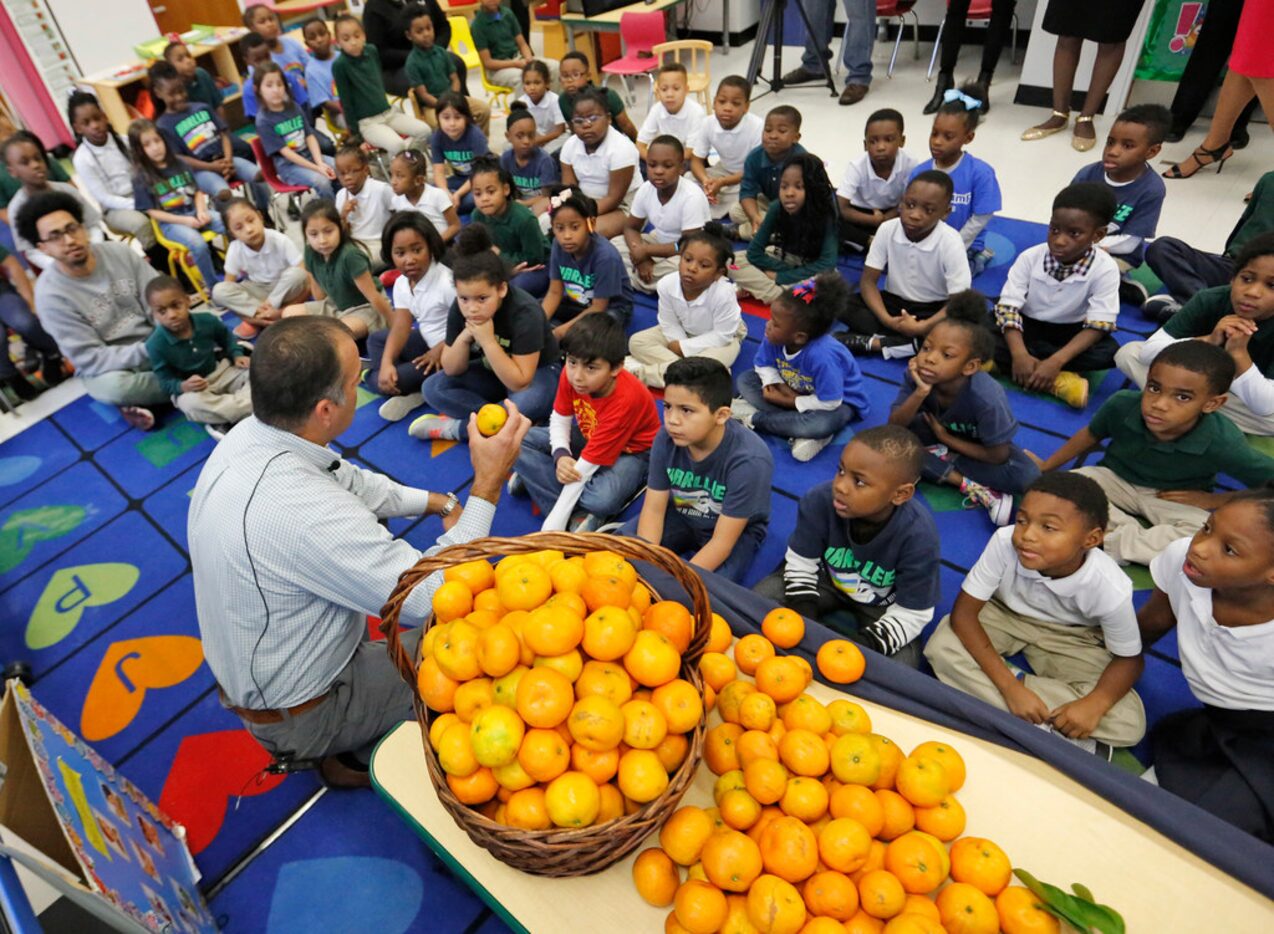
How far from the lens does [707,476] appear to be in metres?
2.56

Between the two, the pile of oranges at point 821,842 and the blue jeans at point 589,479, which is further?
the blue jeans at point 589,479

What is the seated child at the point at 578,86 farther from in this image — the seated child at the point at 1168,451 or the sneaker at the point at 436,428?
the seated child at the point at 1168,451

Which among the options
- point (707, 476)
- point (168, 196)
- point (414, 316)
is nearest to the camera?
point (707, 476)

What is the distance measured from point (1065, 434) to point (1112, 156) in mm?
1667

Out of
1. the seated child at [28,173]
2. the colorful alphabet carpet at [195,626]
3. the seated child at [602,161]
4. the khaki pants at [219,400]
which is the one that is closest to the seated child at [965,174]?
the colorful alphabet carpet at [195,626]

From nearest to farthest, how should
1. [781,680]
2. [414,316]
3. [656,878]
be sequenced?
[656,878] < [781,680] < [414,316]

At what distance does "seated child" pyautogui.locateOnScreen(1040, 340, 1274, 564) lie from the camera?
244 centimetres

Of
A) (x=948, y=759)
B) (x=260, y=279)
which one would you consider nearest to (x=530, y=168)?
(x=260, y=279)

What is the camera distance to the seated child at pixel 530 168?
5332 millimetres

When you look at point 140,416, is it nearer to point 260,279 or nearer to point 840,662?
point 260,279

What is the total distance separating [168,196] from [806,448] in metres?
5.20

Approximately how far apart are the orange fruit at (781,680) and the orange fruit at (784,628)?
0.51 ft

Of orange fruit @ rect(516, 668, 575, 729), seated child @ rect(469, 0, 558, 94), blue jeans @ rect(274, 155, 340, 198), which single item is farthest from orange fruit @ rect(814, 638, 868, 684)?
seated child @ rect(469, 0, 558, 94)

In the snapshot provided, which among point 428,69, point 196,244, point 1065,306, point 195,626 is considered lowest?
point 195,626
